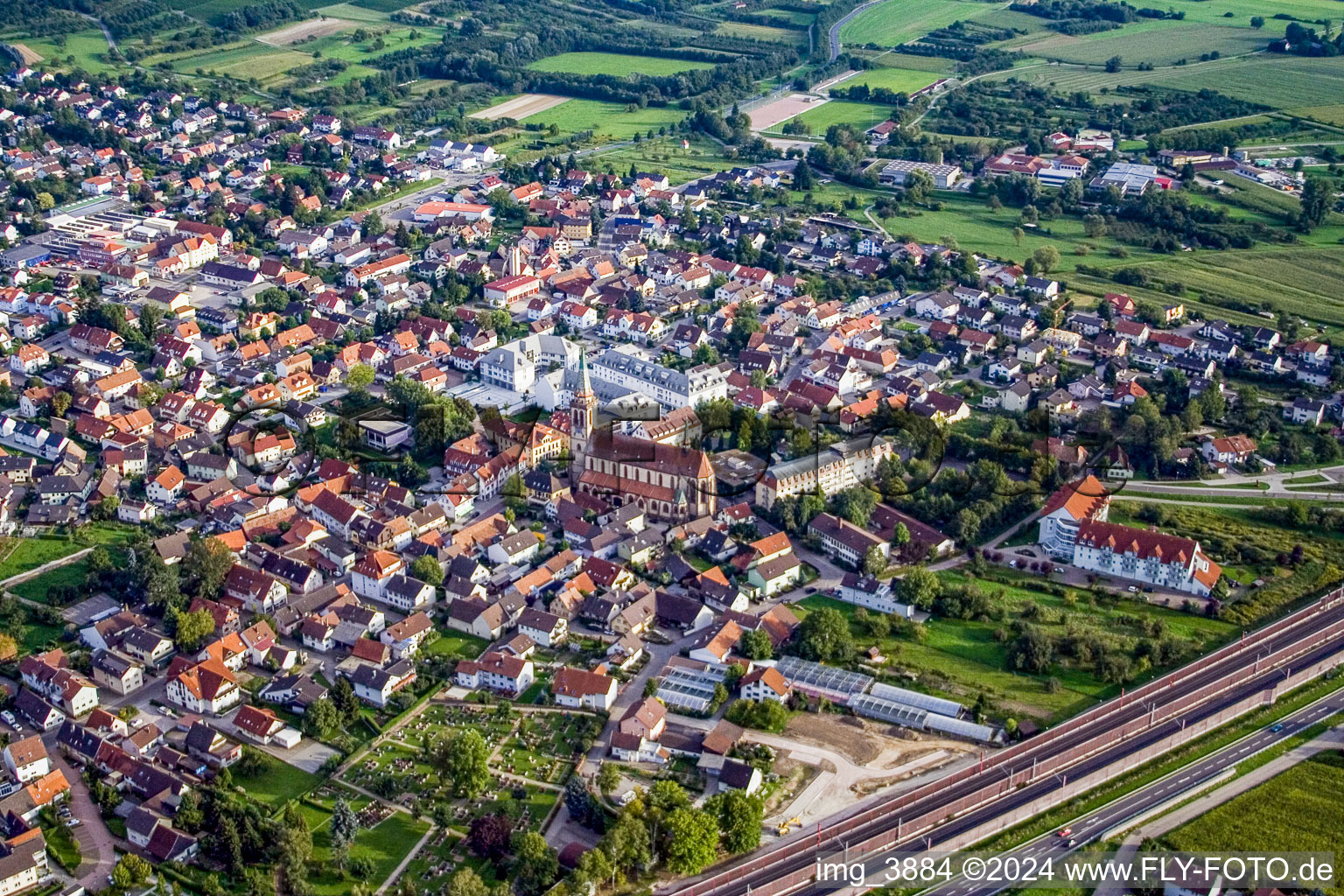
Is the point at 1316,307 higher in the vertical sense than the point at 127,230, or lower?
lower

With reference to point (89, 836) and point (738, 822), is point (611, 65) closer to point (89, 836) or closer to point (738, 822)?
point (89, 836)

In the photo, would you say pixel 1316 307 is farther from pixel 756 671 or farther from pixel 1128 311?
pixel 756 671

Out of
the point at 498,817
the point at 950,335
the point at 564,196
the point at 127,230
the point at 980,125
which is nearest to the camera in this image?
the point at 498,817

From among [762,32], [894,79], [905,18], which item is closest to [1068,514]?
[894,79]

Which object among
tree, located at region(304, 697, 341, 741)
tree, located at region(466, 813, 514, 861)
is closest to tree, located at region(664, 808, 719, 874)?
tree, located at region(466, 813, 514, 861)

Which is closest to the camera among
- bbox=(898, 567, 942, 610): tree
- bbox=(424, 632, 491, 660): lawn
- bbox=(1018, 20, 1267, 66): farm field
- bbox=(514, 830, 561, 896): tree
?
bbox=(514, 830, 561, 896): tree

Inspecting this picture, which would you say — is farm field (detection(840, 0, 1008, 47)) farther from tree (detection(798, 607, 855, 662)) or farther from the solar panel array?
the solar panel array

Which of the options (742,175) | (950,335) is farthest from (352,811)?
(742,175)

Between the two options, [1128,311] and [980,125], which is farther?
[980,125]
